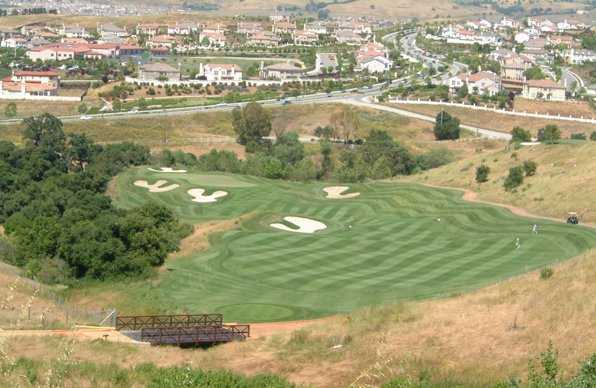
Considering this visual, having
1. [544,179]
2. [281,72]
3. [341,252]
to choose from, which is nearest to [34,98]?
[281,72]

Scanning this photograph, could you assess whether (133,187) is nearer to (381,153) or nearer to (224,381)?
(381,153)

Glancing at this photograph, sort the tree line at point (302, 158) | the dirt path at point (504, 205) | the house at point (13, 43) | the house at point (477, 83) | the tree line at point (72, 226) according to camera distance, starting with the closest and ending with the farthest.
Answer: the tree line at point (72, 226) → the dirt path at point (504, 205) → the tree line at point (302, 158) → the house at point (477, 83) → the house at point (13, 43)

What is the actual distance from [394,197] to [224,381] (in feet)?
133

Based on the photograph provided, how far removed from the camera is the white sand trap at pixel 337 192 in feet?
220

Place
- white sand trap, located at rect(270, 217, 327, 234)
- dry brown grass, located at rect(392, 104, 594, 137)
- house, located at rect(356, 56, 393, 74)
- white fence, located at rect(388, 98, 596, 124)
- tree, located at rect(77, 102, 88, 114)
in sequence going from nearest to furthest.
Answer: white sand trap, located at rect(270, 217, 327, 234) → dry brown grass, located at rect(392, 104, 594, 137) → white fence, located at rect(388, 98, 596, 124) → tree, located at rect(77, 102, 88, 114) → house, located at rect(356, 56, 393, 74)

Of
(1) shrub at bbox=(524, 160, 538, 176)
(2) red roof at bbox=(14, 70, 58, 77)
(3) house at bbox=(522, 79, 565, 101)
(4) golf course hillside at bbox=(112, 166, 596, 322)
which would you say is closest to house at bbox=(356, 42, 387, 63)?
(3) house at bbox=(522, 79, 565, 101)

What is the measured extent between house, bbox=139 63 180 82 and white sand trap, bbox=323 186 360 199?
3194 inches

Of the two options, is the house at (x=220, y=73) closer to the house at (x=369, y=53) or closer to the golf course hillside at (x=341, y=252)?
the house at (x=369, y=53)

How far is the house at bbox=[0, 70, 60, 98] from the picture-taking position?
13612 centimetres

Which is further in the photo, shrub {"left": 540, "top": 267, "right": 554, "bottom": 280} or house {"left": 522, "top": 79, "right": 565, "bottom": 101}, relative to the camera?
house {"left": 522, "top": 79, "right": 565, "bottom": 101}

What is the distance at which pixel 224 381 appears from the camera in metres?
23.0

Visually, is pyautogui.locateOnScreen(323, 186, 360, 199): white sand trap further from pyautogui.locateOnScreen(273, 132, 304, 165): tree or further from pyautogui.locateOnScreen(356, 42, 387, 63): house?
pyautogui.locateOnScreen(356, 42, 387, 63): house

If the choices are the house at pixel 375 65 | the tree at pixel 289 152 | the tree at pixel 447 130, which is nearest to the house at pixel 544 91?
the tree at pixel 447 130

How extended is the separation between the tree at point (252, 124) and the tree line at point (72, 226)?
2988 cm
